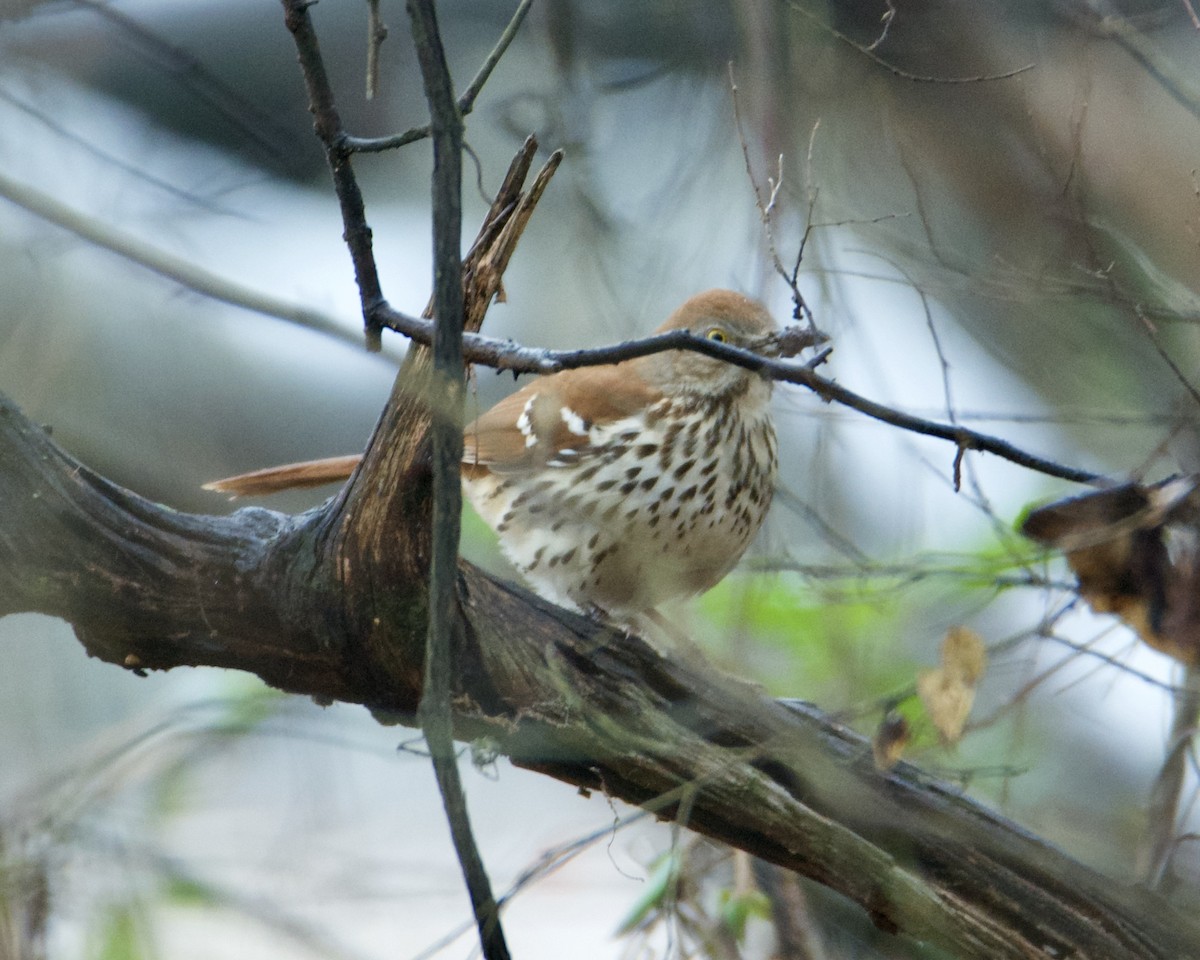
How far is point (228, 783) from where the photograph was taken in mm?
3449

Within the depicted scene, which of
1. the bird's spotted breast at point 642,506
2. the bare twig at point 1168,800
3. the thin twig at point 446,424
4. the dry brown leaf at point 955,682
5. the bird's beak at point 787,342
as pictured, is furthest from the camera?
the bird's spotted breast at point 642,506

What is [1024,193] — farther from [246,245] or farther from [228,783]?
[228,783]

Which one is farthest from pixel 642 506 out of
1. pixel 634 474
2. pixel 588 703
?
pixel 588 703

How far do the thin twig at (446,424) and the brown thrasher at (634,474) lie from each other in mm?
1634

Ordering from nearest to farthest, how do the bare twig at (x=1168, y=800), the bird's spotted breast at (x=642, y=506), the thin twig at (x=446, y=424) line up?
1. the thin twig at (x=446, y=424)
2. the bare twig at (x=1168, y=800)
3. the bird's spotted breast at (x=642, y=506)

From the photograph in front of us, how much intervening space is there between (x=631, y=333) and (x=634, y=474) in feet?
1.24

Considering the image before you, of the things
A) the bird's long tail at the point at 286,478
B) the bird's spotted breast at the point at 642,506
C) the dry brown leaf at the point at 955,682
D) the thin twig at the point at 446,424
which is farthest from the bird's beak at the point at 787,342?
the thin twig at the point at 446,424

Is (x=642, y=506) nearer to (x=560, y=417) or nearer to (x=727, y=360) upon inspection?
(x=560, y=417)

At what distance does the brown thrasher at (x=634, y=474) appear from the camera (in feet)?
11.0

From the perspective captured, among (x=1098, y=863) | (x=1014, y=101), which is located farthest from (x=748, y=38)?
(x=1098, y=863)

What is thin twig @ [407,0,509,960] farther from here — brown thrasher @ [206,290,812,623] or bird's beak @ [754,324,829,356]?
brown thrasher @ [206,290,812,623]

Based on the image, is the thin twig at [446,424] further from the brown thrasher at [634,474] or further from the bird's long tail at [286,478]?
the bird's long tail at [286,478]

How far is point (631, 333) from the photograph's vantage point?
3.18 meters

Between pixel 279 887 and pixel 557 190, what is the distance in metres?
2.75
